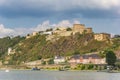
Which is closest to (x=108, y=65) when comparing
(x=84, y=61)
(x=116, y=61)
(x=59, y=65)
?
(x=116, y=61)

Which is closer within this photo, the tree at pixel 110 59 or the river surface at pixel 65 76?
the river surface at pixel 65 76

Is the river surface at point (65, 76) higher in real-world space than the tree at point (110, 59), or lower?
lower

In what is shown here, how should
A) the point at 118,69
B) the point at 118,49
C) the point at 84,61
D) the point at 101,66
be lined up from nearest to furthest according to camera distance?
the point at 118,69 < the point at 101,66 < the point at 84,61 < the point at 118,49

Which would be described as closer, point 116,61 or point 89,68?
point 116,61

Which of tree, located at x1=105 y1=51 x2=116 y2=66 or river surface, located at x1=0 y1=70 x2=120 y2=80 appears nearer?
river surface, located at x1=0 y1=70 x2=120 y2=80

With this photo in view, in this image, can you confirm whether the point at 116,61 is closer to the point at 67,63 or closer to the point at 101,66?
the point at 101,66

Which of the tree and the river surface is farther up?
the tree

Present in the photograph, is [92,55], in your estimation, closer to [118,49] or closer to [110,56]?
[118,49]

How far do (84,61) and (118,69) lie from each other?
34.4 m

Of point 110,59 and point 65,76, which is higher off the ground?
point 110,59

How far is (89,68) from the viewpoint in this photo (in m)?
173

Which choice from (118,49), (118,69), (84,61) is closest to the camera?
(118,69)

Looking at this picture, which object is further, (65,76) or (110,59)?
(110,59)

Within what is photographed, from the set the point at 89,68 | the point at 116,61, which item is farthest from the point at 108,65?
the point at 89,68
